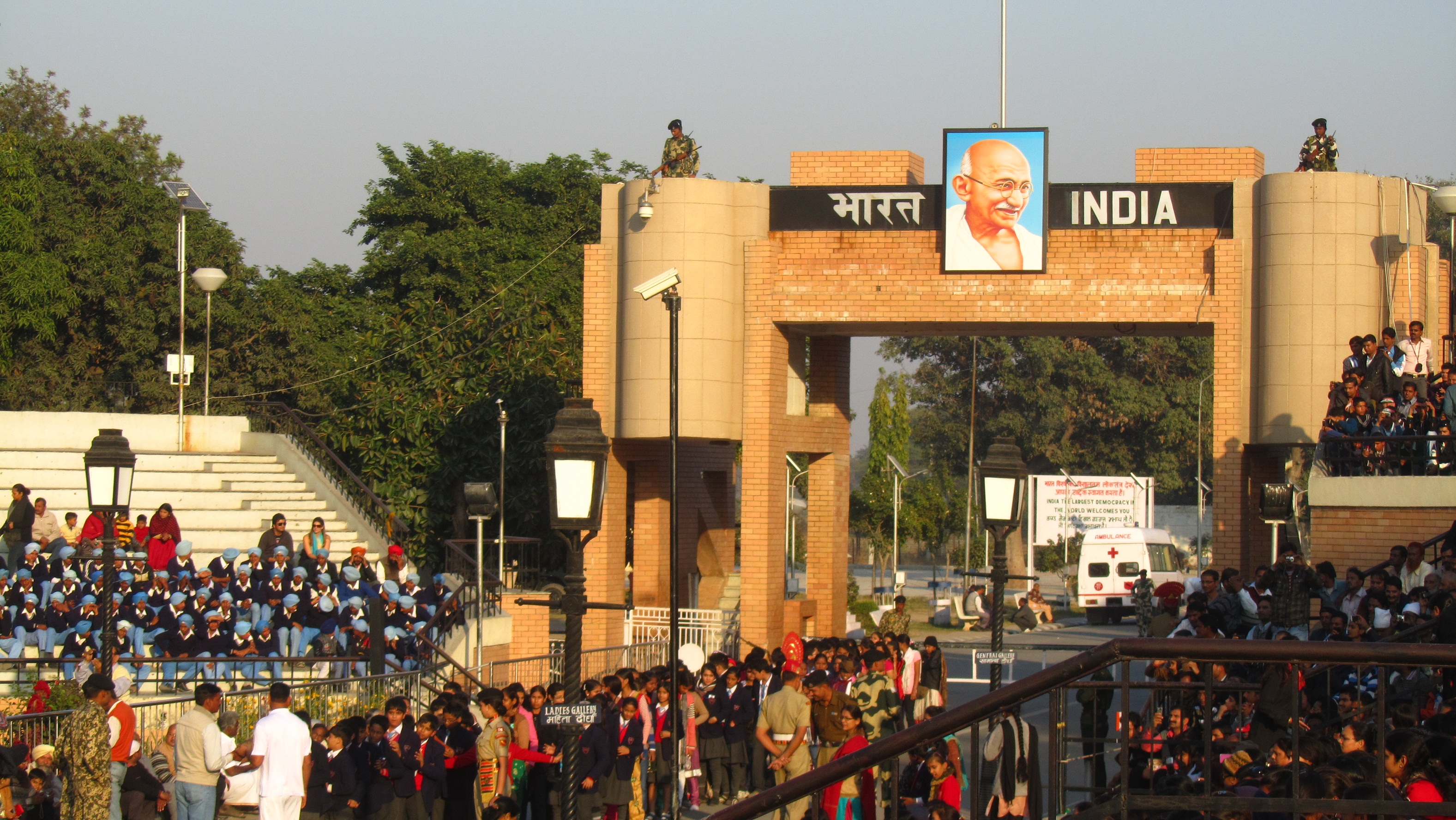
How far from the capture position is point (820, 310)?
984 inches

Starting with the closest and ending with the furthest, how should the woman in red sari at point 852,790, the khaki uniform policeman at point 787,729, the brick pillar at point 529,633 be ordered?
the woman in red sari at point 852,790, the khaki uniform policeman at point 787,729, the brick pillar at point 529,633

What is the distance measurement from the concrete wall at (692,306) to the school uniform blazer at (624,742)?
975 centimetres

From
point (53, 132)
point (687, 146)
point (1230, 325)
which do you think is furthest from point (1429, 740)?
point (53, 132)

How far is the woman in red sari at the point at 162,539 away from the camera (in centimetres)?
2261

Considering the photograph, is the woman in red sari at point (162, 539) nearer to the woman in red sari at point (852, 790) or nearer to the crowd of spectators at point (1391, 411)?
the woman in red sari at point (852, 790)

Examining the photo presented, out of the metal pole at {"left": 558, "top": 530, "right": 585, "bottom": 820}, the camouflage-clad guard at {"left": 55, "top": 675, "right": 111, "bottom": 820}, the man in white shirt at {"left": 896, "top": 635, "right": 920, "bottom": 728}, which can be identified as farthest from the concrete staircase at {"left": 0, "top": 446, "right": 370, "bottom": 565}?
the metal pole at {"left": 558, "top": 530, "right": 585, "bottom": 820}

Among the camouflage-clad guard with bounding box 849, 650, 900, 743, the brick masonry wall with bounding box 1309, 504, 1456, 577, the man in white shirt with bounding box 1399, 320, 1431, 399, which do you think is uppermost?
the man in white shirt with bounding box 1399, 320, 1431, 399

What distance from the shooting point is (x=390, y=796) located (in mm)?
12969

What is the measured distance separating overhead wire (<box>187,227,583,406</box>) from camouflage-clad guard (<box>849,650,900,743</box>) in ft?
69.6

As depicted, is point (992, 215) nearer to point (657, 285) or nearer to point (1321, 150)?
point (1321, 150)

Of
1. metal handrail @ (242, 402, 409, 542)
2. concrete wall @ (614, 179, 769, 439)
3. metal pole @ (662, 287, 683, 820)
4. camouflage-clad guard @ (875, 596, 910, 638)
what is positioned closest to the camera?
metal pole @ (662, 287, 683, 820)

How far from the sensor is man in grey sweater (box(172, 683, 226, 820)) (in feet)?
41.6

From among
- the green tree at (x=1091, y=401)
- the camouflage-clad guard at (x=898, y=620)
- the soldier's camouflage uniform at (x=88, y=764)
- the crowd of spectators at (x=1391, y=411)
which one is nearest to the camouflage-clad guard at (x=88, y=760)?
the soldier's camouflage uniform at (x=88, y=764)

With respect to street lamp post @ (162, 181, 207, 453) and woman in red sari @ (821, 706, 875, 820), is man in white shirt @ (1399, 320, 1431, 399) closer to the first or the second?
woman in red sari @ (821, 706, 875, 820)
